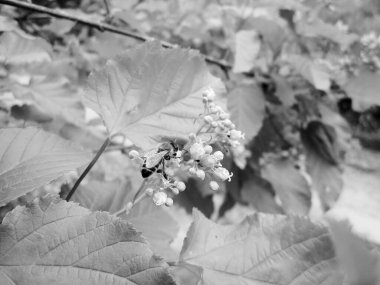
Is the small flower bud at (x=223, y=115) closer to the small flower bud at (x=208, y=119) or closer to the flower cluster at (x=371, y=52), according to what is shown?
the small flower bud at (x=208, y=119)

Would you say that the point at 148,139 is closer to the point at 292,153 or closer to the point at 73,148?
the point at 73,148

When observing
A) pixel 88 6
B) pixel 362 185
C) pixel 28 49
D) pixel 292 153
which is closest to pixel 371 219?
pixel 362 185

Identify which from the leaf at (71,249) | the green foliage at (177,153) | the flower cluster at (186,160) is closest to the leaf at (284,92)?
the green foliage at (177,153)

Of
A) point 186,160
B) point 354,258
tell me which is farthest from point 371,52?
point 354,258

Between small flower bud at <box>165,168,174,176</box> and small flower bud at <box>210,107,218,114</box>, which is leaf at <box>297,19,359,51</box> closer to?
small flower bud at <box>210,107,218,114</box>

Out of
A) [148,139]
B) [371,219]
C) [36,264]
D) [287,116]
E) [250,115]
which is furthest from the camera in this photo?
[371,219]

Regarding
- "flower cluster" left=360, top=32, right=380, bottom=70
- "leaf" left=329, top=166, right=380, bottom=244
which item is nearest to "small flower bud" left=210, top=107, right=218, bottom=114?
"flower cluster" left=360, top=32, right=380, bottom=70

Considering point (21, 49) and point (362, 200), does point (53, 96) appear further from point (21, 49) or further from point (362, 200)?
point (362, 200)
